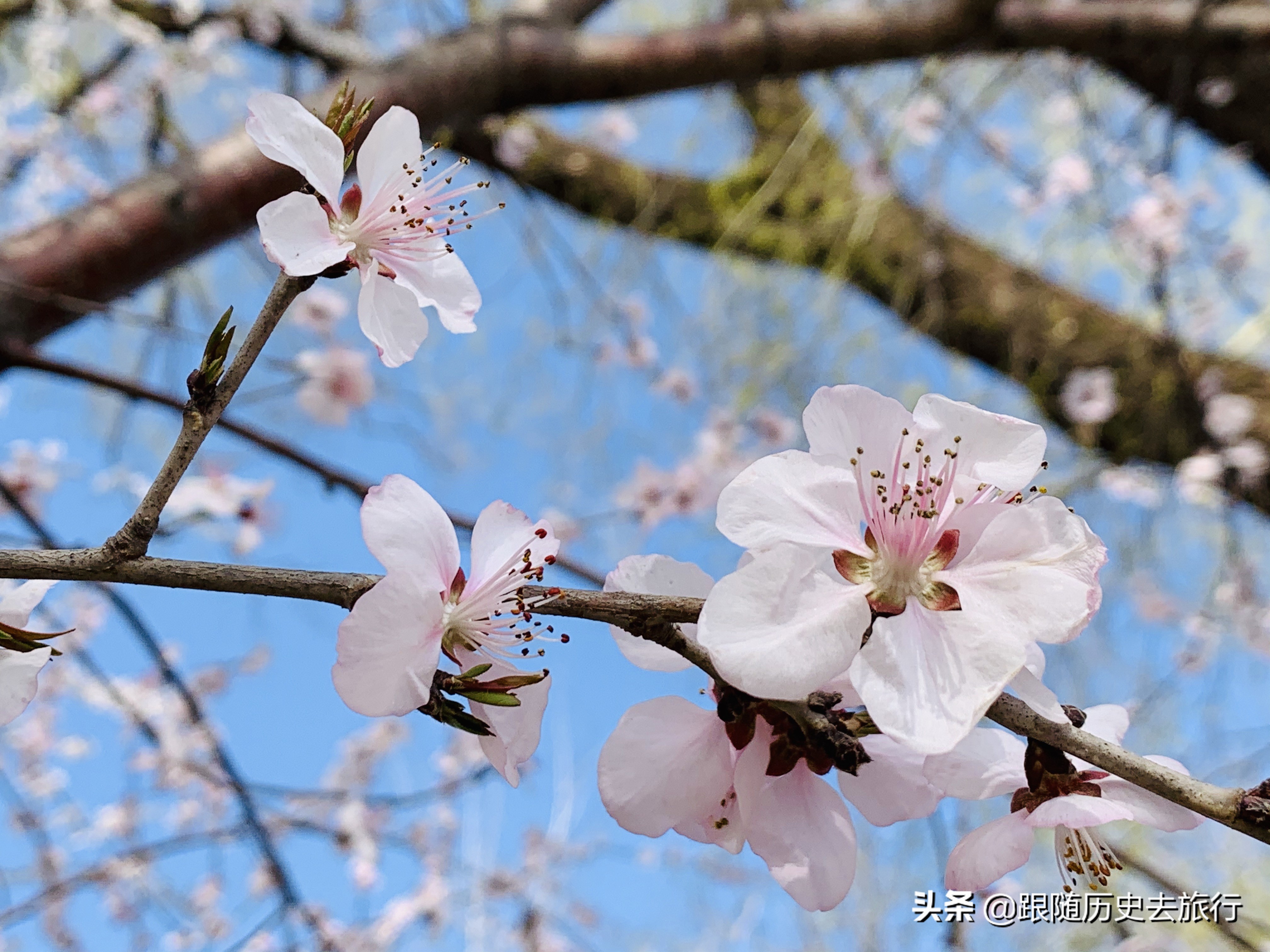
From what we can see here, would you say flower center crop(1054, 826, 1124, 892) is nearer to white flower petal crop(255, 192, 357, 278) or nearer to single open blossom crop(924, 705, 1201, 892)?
single open blossom crop(924, 705, 1201, 892)

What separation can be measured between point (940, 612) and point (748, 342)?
1.99 meters

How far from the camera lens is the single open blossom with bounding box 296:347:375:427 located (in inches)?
65.2

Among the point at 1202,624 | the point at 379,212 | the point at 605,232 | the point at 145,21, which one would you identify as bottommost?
the point at 379,212

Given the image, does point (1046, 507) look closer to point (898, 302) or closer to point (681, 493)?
point (681, 493)

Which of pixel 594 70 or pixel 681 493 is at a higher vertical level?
pixel 594 70

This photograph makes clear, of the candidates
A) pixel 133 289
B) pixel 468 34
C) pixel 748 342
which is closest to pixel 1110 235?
pixel 748 342

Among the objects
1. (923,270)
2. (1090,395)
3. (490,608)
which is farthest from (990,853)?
(1090,395)

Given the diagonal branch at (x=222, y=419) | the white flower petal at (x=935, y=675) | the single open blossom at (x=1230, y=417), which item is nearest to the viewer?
the white flower petal at (x=935, y=675)

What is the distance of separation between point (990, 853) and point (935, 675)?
12 centimetres

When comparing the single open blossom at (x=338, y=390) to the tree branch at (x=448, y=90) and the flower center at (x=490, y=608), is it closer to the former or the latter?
the tree branch at (x=448, y=90)

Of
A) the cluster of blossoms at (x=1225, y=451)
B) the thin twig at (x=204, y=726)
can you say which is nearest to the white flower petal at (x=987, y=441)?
the thin twig at (x=204, y=726)

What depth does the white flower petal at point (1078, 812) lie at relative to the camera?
34 cm

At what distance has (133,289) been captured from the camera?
4.42ft

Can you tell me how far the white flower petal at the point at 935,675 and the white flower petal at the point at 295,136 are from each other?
0.30 m
